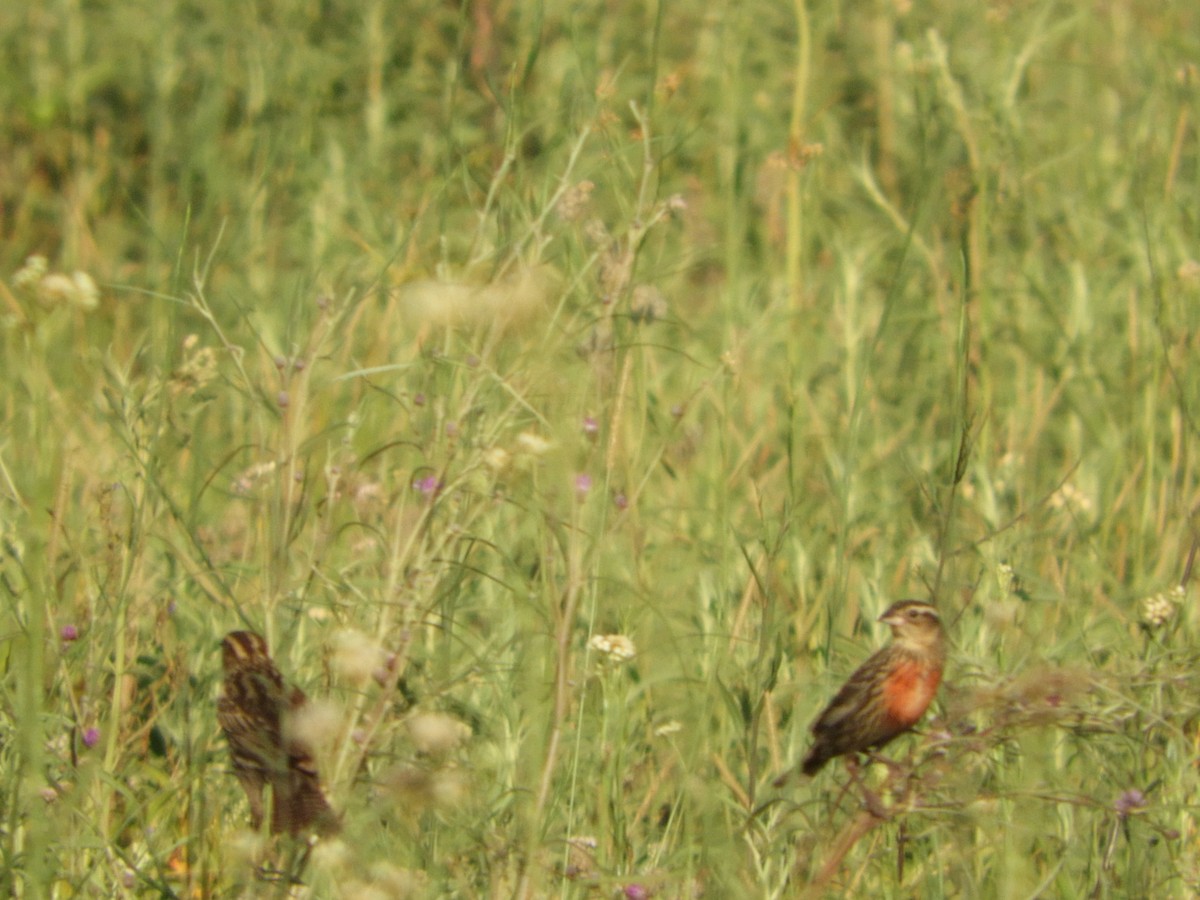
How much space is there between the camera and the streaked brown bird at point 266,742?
2.35 metres

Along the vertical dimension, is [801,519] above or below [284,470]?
below

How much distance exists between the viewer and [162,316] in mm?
4961

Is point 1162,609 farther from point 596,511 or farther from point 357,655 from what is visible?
point 357,655

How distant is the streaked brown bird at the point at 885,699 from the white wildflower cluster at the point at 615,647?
0.35 metres

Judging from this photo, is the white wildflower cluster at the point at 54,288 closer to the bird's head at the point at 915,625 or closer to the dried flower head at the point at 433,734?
the dried flower head at the point at 433,734

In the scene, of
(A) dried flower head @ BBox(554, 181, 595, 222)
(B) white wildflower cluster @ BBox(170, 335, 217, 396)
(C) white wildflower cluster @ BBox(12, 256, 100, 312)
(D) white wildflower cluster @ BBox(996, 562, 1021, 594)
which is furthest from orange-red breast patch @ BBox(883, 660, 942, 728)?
(C) white wildflower cluster @ BBox(12, 256, 100, 312)

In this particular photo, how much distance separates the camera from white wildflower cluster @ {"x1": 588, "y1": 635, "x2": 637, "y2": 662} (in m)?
2.84

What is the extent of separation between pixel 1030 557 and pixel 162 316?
2.66 metres

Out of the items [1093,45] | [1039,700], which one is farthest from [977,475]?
[1093,45]

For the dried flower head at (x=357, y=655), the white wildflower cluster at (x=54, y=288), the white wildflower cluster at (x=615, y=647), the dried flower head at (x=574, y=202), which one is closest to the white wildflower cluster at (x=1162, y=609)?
the white wildflower cluster at (x=615, y=647)

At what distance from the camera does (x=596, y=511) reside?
2.38 m

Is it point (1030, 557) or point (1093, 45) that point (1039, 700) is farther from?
point (1093, 45)

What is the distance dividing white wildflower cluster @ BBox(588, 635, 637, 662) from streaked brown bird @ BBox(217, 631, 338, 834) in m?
0.55

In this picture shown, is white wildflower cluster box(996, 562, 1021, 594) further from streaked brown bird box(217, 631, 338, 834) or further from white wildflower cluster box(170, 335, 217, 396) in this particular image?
white wildflower cluster box(170, 335, 217, 396)
